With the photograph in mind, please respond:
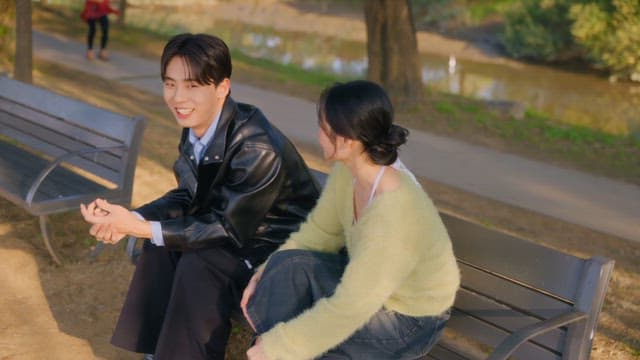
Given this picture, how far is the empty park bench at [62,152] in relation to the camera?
453cm

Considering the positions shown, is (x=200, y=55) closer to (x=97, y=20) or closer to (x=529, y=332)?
(x=529, y=332)

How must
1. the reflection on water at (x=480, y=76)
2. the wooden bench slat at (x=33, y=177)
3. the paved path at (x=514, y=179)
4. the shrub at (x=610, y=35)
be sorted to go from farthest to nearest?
the shrub at (x=610, y=35), the reflection on water at (x=480, y=76), the paved path at (x=514, y=179), the wooden bench slat at (x=33, y=177)

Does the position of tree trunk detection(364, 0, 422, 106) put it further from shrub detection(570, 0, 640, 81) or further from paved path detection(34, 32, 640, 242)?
shrub detection(570, 0, 640, 81)

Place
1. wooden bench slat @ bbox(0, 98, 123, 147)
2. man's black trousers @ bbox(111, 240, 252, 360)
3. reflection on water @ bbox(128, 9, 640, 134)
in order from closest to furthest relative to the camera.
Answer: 1. man's black trousers @ bbox(111, 240, 252, 360)
2. wooden bench slat @ bbox(0, 98, 123, 147)
3. reflection on water @ bbox(128, 9, 640, 134)

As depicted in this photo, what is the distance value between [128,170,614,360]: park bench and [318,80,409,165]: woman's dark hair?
537mm

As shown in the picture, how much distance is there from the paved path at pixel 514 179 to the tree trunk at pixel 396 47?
3.34 feet

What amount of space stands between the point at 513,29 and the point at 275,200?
21404mm

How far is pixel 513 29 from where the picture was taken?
23.7m

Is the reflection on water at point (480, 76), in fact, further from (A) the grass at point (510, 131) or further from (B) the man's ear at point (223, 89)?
(B) the man's ear at point (223, 89)

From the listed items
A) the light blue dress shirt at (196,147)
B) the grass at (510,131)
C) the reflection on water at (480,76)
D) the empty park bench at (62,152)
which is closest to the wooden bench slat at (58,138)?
the empty park bench at (62,152)

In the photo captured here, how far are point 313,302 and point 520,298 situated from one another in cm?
66

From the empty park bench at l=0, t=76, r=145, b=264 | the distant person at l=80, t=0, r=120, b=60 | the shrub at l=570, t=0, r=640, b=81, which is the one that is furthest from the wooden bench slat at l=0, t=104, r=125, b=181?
the shrub at l=570, t=0, r=640, b=81

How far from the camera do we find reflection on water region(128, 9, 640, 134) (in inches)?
608

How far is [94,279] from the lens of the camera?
4.66 meters
